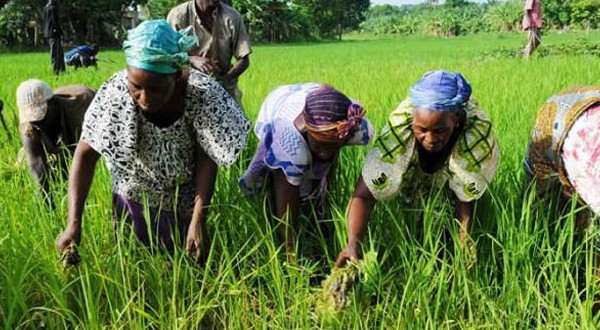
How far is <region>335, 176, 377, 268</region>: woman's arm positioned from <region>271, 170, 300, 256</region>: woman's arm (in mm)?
206

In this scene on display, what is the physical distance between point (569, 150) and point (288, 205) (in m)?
0.85

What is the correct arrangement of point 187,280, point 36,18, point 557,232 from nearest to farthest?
point 187,280
point 557,232
point 36,18

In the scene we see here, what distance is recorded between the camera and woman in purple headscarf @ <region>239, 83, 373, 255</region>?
1823mm

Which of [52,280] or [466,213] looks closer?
[52,280]

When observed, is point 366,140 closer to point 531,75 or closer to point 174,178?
point 174,178

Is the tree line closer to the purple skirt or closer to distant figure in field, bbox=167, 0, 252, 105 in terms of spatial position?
distant figure in field, bbox=167, 0, 252, 105

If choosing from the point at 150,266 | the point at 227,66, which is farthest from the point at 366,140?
the point at 227,66

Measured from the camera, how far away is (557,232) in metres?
2.10

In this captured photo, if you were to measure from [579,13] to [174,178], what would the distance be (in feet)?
A: 77.3

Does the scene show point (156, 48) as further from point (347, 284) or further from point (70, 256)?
point (347, 284)

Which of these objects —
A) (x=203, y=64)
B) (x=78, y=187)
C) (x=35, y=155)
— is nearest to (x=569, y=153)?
(x=78, y=187)

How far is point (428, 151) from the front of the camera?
6.06ft

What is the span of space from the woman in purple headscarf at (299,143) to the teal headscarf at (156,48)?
16.3 inches

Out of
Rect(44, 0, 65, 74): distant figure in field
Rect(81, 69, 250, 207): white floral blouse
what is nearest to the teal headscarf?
Rect(81, 69, 250, 207): white floral blouse
